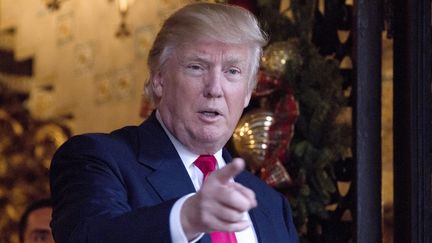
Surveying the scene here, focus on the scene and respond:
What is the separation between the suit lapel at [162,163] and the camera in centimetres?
223

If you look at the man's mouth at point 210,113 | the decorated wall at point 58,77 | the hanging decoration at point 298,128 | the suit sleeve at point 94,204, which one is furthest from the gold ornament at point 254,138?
the decorated wall at point 58,77

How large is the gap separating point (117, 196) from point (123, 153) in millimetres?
177

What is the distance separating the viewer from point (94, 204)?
1982 millimetres

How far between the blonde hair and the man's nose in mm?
76

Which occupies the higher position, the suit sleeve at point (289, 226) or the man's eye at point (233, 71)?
the man's eye at point (233, 71)

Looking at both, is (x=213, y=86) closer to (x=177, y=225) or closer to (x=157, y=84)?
(x=157, y=84)

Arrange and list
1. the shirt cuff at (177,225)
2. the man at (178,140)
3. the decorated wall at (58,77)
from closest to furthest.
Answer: the shirt cuff at (177,225), the man at (178,140), the decorated wall at (58,77)

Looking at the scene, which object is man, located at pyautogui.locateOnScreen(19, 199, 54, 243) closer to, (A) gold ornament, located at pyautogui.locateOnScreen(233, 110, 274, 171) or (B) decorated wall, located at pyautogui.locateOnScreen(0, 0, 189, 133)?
(A) gold ornament, located at pyautogui.locateOnScreen(233, 110, 274, 171)

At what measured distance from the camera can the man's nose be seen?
2.25m

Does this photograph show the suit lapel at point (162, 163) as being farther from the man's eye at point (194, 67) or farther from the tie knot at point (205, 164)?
the man's eye at point (194, 67)

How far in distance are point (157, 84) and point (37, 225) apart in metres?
1.90

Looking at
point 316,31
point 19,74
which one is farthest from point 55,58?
point 316,31

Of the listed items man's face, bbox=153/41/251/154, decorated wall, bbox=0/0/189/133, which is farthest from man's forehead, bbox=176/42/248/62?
decorated wall, bbox=0/0/189/133

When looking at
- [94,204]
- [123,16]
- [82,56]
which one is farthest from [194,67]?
[82,56]
